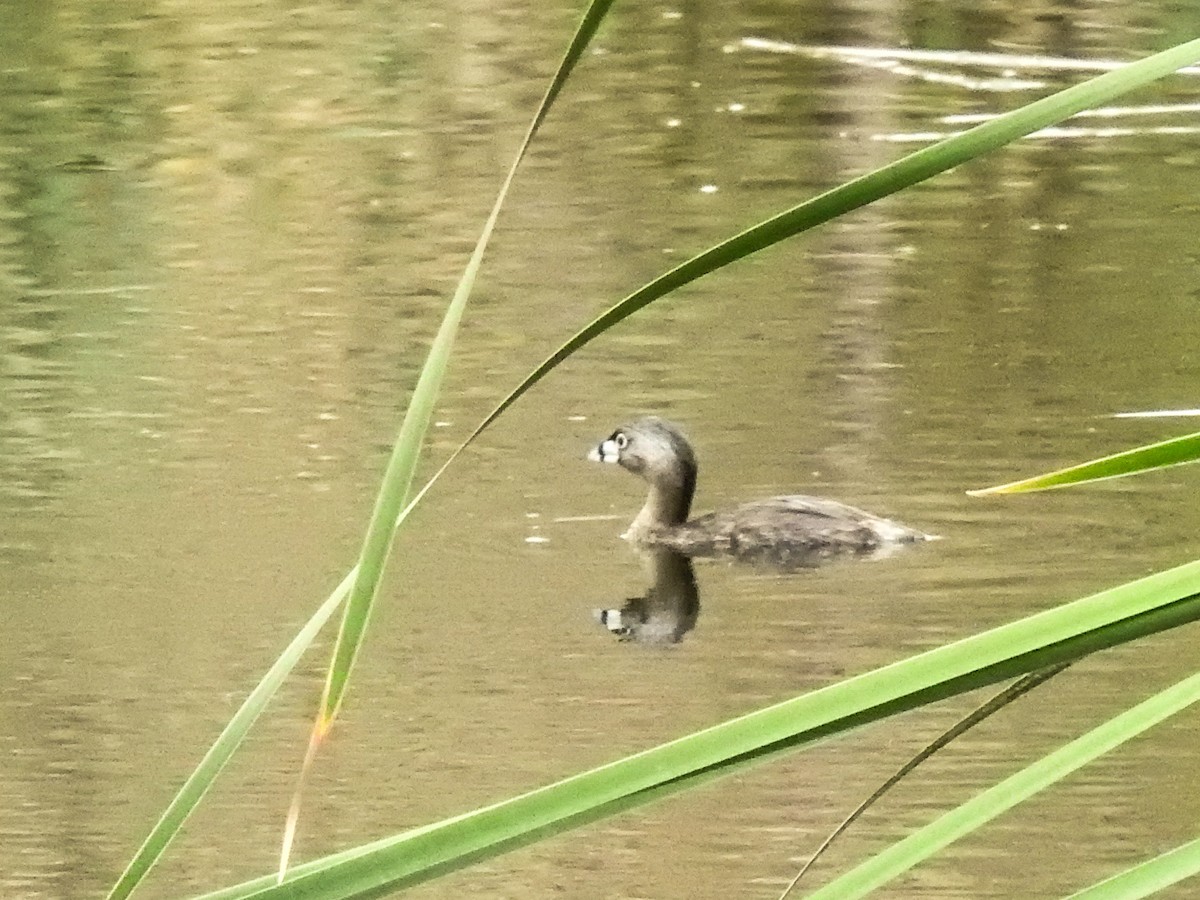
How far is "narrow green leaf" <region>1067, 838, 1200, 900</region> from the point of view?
2.43ft

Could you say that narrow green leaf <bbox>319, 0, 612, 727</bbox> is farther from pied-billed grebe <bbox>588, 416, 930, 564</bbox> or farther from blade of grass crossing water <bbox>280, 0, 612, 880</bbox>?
A: pied-billed grebe <bbox>588, 416, 930, 564</bbox>

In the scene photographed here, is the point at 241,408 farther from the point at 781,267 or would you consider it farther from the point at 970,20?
the point at 970,20

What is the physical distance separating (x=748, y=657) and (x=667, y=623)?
0.23 metres

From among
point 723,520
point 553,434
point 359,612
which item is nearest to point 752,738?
point 359,612

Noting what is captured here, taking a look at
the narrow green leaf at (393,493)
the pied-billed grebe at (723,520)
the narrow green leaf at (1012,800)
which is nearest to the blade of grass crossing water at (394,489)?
the narrow green leaf at (393,493)

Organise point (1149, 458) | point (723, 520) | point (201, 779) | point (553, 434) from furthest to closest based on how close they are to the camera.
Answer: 1. point (553, 434)
2. point (723, 520)
3. point (1149, 458)
4. point (201, 779)

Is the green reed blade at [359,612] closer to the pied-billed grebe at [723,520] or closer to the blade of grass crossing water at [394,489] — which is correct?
the blade of grass crossing water at [394,489]

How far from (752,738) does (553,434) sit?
3.50 meters

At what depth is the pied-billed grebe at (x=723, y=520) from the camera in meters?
3.55

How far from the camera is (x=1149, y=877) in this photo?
2.44 ft

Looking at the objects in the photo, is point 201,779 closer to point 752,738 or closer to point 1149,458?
point 752,738

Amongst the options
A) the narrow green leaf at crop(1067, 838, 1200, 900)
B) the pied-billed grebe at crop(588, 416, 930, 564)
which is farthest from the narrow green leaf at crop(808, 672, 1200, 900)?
the pied-billed grebe at crop(588, 416, 930, 564)

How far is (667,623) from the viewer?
11.0 ft

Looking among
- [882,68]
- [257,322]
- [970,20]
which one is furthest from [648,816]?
[970,20]
